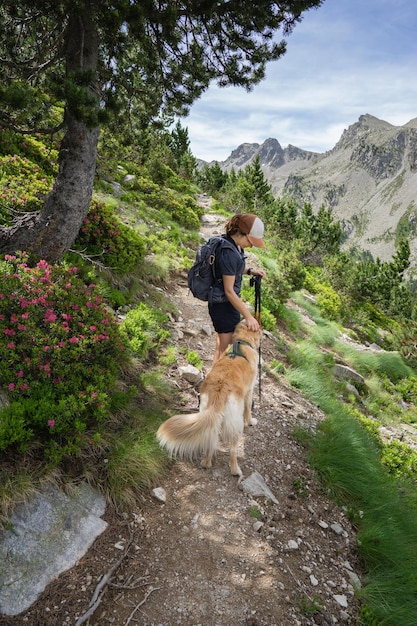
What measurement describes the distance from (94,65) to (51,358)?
14.6 feet

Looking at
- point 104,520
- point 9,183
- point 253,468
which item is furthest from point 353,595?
point 9,183

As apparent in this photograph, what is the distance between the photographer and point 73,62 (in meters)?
4.89

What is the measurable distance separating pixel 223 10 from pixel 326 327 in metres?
11.3

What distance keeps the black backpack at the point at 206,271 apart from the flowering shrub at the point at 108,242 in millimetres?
2981

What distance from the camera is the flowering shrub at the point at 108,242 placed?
6879 mm

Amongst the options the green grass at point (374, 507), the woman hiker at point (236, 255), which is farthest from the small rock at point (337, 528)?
the woman hiker at point (236, 255)

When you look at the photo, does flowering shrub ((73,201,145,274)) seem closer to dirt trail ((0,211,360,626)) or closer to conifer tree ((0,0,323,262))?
conifer tree ((0,0,323,262))

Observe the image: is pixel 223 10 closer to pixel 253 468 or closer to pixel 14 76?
pixel 14 76

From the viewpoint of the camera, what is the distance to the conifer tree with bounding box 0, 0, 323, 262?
4051mm

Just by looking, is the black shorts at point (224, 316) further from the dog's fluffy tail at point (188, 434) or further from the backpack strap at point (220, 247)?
the dog's fluffy tail at point (188, 434)

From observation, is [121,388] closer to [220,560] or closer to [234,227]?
[220,560]

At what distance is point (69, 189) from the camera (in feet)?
16.9

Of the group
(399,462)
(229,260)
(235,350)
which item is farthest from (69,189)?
(399,462)

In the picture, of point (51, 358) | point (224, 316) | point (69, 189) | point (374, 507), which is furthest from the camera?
point (69, 189)
